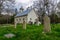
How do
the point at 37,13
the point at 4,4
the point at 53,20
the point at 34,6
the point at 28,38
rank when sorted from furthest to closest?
the point at 37,13 < the point at 34,6 < the point at 53,20 < the point at 4,4 < the point at 28,38

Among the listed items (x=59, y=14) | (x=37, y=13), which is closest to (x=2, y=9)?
(x=37, y=13)

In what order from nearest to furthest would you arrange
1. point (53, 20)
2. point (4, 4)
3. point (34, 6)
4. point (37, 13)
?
point (4, 4) → point (53, 20) → point (34, 6) → point (37, 13)

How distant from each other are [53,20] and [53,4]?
5644 millimetres

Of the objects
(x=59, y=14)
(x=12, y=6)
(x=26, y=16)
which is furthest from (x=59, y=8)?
(x=12, y=6)

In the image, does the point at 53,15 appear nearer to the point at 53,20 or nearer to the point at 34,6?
the point at 53,20

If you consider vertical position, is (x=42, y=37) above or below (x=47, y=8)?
below

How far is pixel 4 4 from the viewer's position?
43.2 meters

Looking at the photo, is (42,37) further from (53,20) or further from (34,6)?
(34,6)

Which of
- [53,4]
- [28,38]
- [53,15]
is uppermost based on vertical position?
[53,4]

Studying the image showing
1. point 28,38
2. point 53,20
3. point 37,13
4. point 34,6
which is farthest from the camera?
point 37,13

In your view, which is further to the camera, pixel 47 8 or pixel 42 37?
pixel 47 8

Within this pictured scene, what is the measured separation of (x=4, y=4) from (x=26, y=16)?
70.6ft

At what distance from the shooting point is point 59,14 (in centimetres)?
6788

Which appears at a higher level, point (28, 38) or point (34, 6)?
point (34, 6)
